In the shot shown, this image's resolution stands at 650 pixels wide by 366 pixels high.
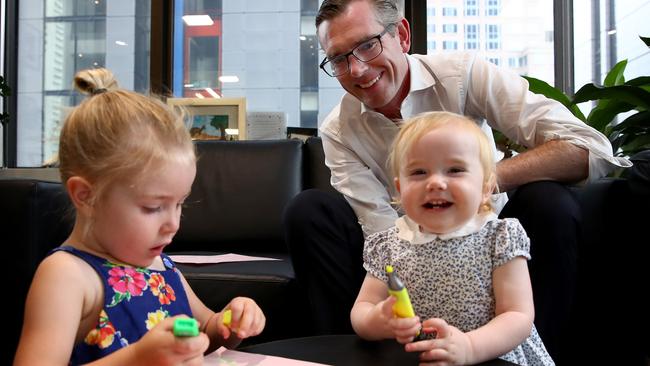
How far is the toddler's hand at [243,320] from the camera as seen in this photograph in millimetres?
802

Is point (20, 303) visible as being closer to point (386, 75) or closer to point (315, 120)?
point (386, 75)

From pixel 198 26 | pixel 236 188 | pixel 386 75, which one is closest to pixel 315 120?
pixel 198 26

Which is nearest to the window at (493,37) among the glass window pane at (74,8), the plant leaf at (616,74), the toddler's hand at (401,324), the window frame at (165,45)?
the window frame at (165,45)

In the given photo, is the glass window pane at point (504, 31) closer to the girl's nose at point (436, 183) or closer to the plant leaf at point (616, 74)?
the plant leaf at point (616, 74)

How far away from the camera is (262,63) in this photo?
11.6ft

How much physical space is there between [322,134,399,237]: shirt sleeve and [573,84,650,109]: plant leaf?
0.84 metres

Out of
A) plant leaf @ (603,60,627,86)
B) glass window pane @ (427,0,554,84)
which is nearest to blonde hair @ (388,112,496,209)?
plant leaf @ (603,60,627,86)

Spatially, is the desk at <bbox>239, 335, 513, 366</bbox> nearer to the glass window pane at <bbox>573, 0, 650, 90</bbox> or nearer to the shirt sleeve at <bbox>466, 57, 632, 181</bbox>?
the shirt sleeve at <bbox>466, 57, 632, 181</bbox>

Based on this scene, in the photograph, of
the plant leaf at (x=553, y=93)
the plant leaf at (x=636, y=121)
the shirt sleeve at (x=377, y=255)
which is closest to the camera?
the shirt sleeve at (x=377, y=255)

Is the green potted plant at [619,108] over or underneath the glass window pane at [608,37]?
underneath

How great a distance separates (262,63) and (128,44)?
851 millimetres

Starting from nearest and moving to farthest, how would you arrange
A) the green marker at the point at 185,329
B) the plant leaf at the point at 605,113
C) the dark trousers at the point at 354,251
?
the green marker at the point at 185,329 < the dark trousers at the point at 354,251 < the plant leaf at the point at 605,113

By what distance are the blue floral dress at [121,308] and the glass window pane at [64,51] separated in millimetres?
2898

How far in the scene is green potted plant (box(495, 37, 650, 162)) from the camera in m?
1.89
